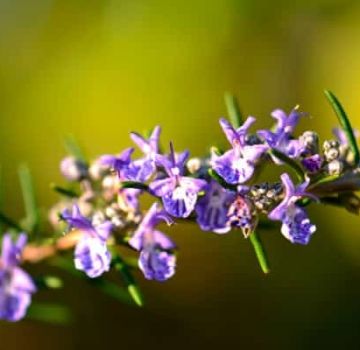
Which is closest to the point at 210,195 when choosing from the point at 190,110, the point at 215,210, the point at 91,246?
the point at 215,210

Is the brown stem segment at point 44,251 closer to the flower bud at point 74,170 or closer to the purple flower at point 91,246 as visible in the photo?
the flower bud at point 74,170

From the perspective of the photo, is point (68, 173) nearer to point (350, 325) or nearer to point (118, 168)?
point (118, 168)

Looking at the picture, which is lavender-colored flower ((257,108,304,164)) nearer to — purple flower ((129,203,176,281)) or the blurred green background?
purple flower ((129,203,176,281))

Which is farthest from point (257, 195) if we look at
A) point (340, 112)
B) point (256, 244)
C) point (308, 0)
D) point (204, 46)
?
point (308, 0)

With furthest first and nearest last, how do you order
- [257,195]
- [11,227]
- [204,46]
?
[204,46] → [11,227] → [257,195]

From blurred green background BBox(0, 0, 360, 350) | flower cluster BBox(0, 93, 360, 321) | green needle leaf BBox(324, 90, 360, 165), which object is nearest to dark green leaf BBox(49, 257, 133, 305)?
flower cluster BBox(0, 93, 360, 321)

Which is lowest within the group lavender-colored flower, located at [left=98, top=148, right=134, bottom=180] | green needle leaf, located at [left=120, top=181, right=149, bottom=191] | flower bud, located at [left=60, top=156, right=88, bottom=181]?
green needle leaf, located at [left=120, top=181, right=149, bottom=191]

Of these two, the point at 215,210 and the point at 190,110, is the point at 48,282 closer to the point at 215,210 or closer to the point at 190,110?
the point at 215,210
